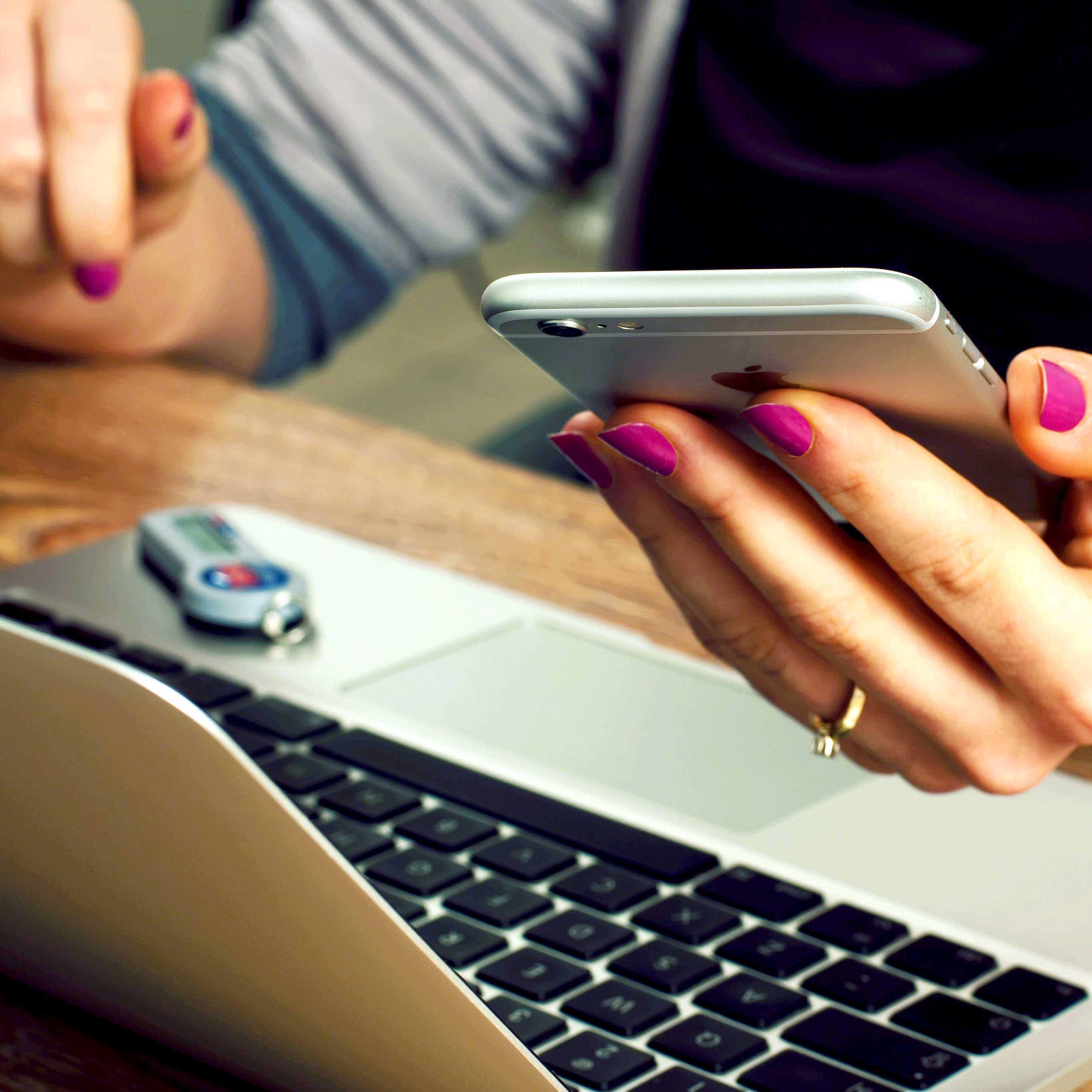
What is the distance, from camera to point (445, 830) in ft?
1.04

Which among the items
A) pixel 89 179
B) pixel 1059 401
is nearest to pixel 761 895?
pixel 1059 401

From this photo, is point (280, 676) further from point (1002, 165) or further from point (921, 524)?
point (1002, 165)

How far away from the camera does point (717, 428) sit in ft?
0.93

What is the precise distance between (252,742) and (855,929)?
160 mm

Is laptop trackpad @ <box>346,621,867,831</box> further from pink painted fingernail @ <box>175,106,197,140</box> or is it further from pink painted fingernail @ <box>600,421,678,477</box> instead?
pink painted fingernail @ <box>175,106,197,140</box>

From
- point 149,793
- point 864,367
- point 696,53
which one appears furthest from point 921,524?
point 696,53

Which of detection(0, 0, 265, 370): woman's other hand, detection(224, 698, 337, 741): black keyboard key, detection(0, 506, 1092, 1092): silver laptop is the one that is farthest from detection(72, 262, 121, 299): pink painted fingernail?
detection(224, 698, 337, 741): black keyboard key

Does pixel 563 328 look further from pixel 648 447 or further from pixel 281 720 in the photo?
pixel 281 720

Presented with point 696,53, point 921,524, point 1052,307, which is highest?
point 696,53

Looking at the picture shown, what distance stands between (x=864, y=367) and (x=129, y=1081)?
7.3 inches

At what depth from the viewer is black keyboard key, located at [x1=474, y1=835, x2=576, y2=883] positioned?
0.30 metres

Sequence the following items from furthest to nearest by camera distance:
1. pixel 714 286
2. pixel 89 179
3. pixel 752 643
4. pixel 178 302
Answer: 1. pixel 178 302
2. pixel 89 179
3. pixel 752 643
4. pixel 714 286

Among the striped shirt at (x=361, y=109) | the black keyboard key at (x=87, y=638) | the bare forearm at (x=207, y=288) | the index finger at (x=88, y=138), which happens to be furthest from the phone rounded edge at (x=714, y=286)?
the striped shirt at (x=361, y=109)

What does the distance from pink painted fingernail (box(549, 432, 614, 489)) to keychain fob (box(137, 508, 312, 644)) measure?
13cm
